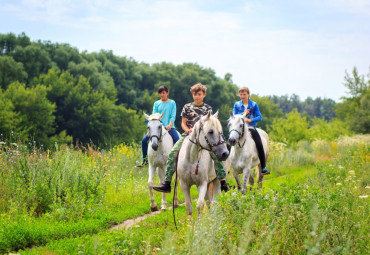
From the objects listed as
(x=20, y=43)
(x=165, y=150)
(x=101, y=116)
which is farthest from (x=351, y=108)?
(x=165, y=150)

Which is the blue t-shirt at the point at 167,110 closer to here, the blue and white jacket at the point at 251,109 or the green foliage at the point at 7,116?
the blue and white jacket at the point at 251,109

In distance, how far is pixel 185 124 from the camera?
8.34 m

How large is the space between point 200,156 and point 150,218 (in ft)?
6.54

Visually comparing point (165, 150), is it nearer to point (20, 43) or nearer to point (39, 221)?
point (39, 221)

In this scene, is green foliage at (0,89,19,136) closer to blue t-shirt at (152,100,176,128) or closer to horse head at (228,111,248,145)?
blue t-shirt at (152,100,176,128)

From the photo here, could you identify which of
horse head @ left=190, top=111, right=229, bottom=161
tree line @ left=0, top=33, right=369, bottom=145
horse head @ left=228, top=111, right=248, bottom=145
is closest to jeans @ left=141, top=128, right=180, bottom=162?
horse head @ left=228, top=111, right=248, bottom=145

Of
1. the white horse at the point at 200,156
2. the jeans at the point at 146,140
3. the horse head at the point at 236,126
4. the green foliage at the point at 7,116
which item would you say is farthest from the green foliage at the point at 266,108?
the white horse at the point at 200,156

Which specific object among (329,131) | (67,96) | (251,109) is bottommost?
(329,131)

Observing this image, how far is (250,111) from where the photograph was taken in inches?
425

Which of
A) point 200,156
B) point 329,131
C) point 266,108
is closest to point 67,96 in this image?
point 329,131

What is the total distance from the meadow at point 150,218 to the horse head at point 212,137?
74 cm

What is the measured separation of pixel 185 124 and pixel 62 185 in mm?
3159

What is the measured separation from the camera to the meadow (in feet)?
16.1

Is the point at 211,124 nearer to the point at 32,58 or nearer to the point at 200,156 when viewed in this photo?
the point at 200,156
